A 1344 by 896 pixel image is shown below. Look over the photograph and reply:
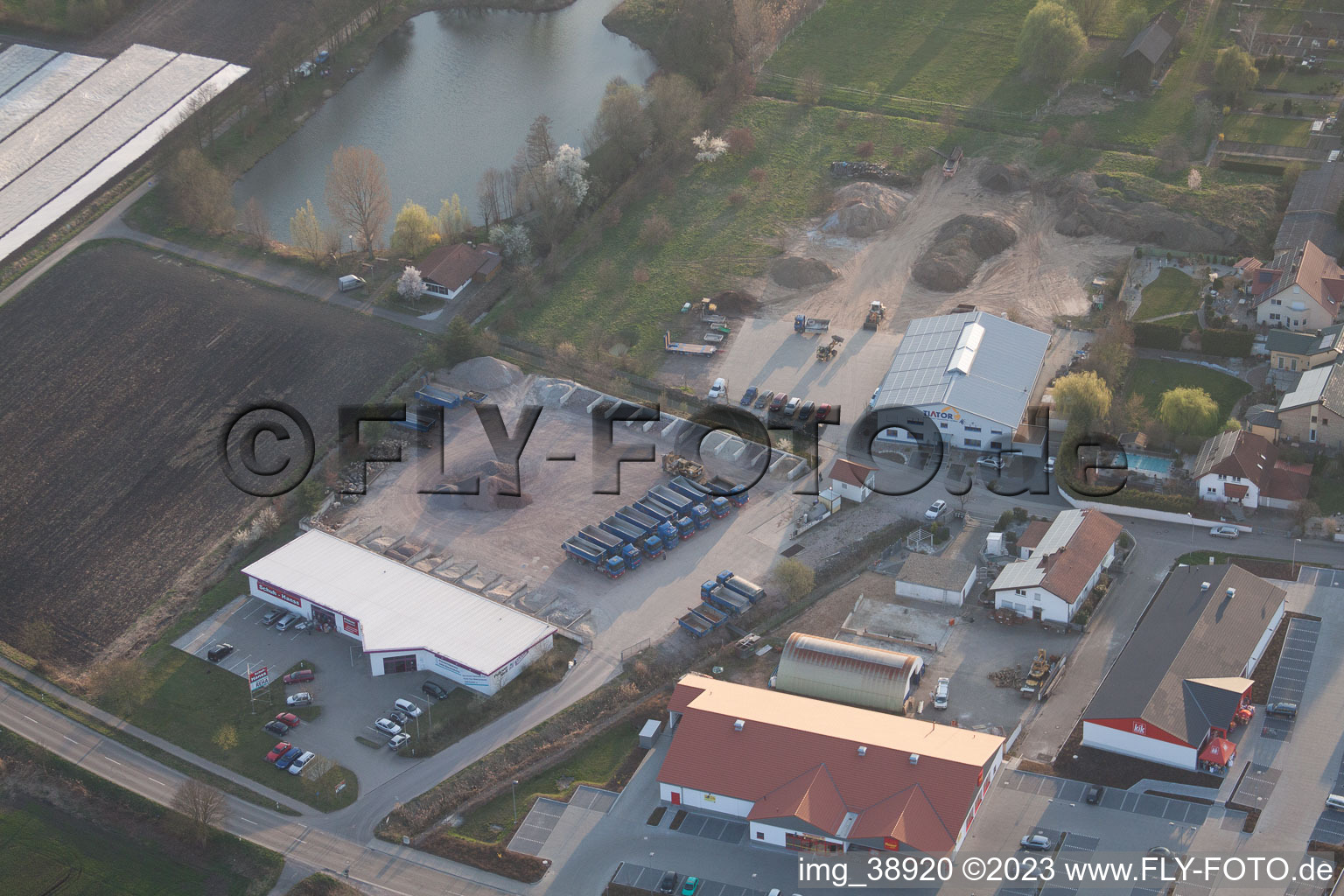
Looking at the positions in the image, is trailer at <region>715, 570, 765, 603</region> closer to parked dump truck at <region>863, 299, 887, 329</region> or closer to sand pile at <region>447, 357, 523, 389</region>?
sand pile at <region>447, 357, 523, 389</region>

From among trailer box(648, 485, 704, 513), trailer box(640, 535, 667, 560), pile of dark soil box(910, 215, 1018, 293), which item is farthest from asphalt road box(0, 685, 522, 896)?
pile of dark soil box(910, 215, 1018, 293)

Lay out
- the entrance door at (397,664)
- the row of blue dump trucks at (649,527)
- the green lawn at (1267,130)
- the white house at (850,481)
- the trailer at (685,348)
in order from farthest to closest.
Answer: the green lawn at (1267,130) < the trailer at (685,348) < the white house at (850,481) < the row of blue dump trucks at (649,527) < the entrance door at (397,664)

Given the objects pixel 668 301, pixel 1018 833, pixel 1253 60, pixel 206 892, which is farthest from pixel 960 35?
pixel 206 892

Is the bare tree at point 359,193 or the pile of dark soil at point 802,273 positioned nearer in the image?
the pile of dark soil at point 802,273

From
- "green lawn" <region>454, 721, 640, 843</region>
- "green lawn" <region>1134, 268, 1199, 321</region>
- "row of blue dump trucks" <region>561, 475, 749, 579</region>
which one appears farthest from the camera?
"green lawn" <region>1134, 268, 1199, 321</region>

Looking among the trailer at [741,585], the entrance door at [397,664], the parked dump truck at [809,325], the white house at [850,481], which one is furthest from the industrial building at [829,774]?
the parked dump truck at [809,325]

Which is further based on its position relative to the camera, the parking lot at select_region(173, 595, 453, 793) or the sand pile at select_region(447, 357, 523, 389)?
the sand pile at select_region(447, 357, 523, 389)

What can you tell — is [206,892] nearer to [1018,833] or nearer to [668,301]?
[1018,833]

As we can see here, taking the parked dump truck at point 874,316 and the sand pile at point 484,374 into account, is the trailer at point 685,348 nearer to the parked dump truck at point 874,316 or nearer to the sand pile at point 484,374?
the sand pile at point 484,374

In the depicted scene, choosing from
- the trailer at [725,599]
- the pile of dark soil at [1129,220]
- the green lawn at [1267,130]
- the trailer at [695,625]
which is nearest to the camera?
the trailer at [695,625]
